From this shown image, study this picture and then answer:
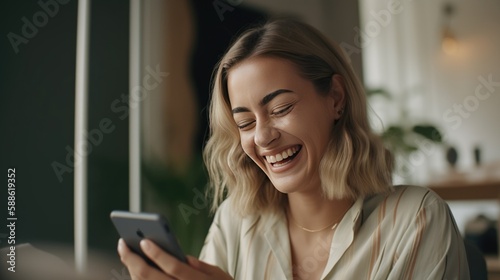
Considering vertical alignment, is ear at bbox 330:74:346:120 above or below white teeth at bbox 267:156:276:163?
above

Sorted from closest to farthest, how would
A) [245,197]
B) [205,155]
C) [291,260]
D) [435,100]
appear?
[291,260] < [245,197] < [205,155] < [435,100]

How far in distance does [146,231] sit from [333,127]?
0.63m

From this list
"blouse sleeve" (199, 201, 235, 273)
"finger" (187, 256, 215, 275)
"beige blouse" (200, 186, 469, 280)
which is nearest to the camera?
"finger" (187, 256, 215, 275)

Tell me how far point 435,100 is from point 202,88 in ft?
7.78

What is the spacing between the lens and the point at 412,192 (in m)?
1.30

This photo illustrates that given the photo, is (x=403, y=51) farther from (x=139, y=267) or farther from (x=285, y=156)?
(x=139, y=267)

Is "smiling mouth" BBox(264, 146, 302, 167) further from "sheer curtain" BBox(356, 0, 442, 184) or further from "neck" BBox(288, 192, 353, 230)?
"sheer curtain" BBox(356, 0, 442, 184)

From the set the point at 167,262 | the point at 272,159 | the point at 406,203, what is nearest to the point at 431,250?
the point at 406,203

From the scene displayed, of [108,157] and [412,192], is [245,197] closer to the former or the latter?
[412,192]

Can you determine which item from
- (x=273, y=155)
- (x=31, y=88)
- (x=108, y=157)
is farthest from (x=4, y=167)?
(x=273, y=155)

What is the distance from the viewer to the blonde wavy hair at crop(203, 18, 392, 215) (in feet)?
4.29

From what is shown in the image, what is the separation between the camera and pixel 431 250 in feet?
3.80

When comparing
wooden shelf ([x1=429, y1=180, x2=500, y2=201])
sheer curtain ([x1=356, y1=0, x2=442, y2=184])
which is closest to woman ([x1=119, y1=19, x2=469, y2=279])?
wooden shelf ([x1=429, y1=180, x2=500, y2=201])

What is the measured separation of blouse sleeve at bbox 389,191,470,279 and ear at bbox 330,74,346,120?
0.35 meters
